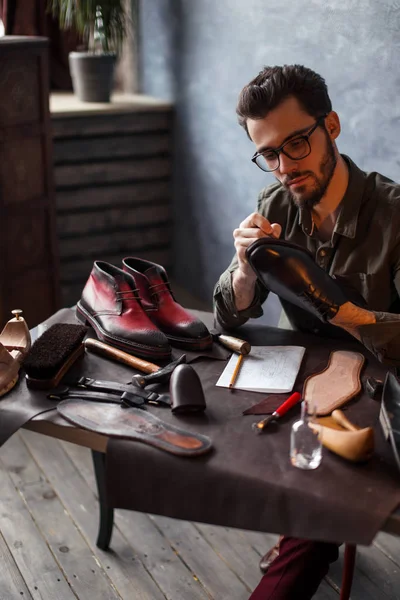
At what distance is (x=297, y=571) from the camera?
1652 mm

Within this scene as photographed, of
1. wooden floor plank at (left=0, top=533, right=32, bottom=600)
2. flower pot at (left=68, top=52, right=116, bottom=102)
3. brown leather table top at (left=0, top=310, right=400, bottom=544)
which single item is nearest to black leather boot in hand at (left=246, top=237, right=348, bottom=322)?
brown leather table top at (left=0, top=310, right=400, bottom=544)

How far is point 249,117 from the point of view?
1.82 metres

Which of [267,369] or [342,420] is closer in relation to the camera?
[342,420]

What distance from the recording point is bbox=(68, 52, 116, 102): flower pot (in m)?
3.60

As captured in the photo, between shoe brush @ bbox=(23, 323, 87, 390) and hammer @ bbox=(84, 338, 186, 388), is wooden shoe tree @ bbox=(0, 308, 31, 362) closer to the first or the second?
shoe brush @ bbox=(23, 323, 87, 390)

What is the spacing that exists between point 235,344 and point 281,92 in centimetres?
61

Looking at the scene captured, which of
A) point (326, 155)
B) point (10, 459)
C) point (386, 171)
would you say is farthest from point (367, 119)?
point (10, 459)

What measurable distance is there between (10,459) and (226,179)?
1567 mm

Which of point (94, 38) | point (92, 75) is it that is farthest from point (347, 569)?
point (94, 38)

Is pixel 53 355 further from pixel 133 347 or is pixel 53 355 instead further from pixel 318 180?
pixel 318 180

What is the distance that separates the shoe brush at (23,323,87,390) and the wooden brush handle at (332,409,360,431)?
22.5 inches

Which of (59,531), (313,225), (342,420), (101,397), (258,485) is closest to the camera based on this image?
(258,485)

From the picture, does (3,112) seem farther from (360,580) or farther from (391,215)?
(360,580)

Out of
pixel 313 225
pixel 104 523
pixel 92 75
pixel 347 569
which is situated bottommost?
pixel 104 523
